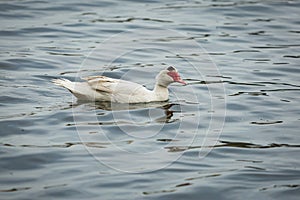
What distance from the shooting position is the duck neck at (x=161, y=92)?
10.7m

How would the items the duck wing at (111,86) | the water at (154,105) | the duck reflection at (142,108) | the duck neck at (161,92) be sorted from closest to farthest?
the water at (154,105), the duck reflection at (142,108), the duck wing at (111,86), the duck neck at (161,92)

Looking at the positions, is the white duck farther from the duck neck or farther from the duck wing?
the duck neck

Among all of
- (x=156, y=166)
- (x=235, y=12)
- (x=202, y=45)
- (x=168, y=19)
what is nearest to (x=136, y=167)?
(x=156, y=166)

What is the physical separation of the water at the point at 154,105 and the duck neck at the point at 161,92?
156 millimetres

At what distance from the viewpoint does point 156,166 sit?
791cm

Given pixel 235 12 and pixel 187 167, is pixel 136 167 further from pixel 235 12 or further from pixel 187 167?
pixel 235 12

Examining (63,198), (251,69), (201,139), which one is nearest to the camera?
(63,198)

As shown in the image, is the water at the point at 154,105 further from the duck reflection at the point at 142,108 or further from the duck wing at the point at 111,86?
the duck wing at the point at 111,86

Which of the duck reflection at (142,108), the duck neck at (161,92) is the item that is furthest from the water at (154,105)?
the duck neck at (161,92)

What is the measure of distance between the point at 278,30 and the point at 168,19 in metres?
2.53

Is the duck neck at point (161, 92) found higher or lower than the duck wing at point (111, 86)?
lower

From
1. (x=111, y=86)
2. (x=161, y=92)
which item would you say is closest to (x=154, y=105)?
(x=161, y=92)

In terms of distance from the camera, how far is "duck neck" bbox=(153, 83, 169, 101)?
10.7m

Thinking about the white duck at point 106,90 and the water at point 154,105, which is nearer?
the water at point 154,105
